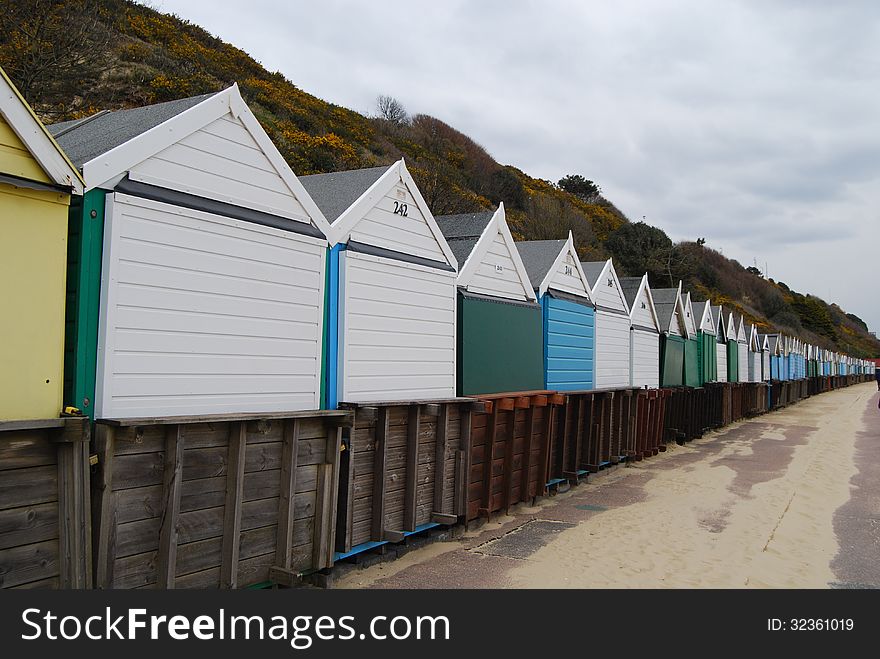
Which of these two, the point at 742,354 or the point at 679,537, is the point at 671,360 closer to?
the point at 679,537

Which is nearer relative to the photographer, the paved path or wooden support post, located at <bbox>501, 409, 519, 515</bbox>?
the paved path

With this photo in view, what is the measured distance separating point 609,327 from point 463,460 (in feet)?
21.9

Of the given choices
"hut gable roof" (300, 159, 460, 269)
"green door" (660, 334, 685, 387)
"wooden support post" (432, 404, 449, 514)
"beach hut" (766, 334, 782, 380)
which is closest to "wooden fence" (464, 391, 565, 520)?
"wooden support post" (432, 404, 449, 514)

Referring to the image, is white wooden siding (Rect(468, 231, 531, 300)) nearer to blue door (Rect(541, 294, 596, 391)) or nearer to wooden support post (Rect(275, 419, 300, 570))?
blue door (Rect(541, 294, 596, 391))

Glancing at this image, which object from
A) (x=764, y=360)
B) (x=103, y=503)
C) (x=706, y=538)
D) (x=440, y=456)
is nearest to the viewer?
(x=103, y=503)

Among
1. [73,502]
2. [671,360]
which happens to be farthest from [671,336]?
[73,502]

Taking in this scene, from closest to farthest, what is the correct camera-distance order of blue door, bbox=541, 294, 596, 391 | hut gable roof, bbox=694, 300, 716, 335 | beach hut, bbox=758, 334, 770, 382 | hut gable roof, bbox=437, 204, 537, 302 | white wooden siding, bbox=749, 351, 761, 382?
1. hut gable roof, bbox=437, 204, 537, 302
2. blue door, bbox=541, 294, 596, 391
3. hut gable roof, bbox=694, 300, 716, 335
4. white wooden siding, bbox=749, 351, 761, 382
5. beach hut, bbox=758, 334, 770, 382

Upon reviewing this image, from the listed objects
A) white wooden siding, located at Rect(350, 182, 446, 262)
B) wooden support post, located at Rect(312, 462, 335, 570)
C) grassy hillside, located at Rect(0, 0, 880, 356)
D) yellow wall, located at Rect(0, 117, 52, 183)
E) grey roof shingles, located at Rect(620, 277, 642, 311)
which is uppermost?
grassy hillside, located at Rect(0, 0, 880, 356)

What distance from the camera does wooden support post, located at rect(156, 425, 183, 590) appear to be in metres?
5.14

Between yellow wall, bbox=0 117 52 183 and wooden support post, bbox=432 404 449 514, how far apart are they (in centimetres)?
525

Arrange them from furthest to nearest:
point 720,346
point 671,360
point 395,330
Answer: point 720,346 → point 671,360 → point 395,330

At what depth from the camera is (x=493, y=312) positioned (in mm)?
10047

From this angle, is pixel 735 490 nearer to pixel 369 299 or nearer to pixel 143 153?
pixel 369 299

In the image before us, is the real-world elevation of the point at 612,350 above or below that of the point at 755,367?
above
